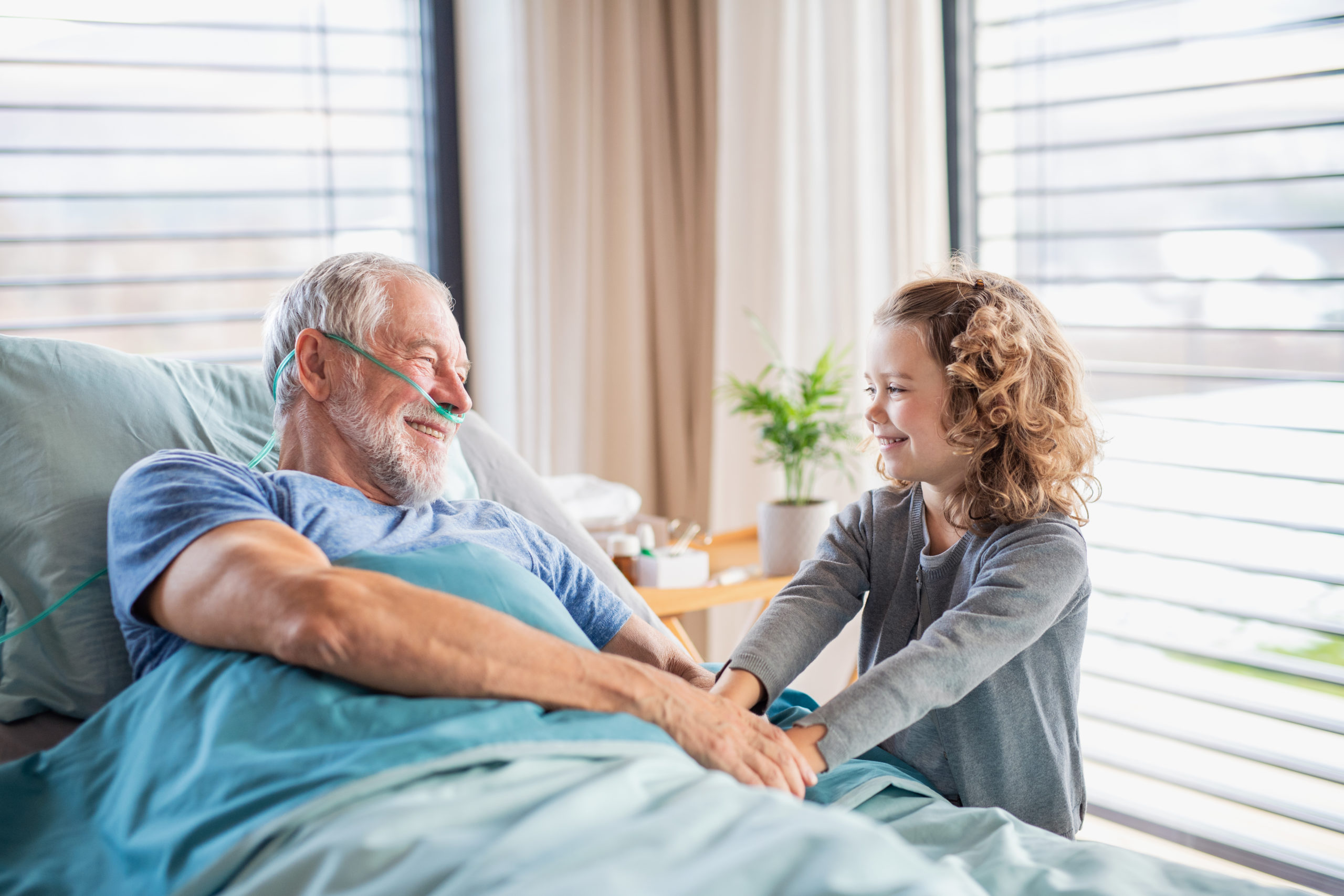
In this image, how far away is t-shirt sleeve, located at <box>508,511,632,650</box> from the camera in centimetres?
165

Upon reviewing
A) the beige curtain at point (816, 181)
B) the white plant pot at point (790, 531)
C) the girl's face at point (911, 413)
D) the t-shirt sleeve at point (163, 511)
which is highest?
the beige curtain at point (816, 181)

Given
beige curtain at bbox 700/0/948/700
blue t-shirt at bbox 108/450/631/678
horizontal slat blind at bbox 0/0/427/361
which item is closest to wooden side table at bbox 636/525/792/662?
beige curtain at bbox 700/0/948/700

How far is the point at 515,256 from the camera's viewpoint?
3.00 meters

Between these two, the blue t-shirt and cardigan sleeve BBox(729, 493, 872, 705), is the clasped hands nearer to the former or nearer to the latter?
cardigan sleeve BBox(729, 493, 872, 705)

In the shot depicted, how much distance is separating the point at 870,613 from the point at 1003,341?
0.43m

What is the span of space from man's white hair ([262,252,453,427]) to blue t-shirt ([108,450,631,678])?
0.18 meters

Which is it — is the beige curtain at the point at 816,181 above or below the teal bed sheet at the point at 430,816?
above

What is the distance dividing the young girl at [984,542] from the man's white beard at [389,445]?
1.67 ft

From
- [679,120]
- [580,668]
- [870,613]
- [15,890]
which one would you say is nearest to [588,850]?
[580,668]

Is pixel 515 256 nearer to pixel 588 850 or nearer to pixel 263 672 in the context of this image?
pixel 263 672

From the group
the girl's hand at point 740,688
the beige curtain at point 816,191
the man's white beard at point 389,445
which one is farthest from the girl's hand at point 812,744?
the beige curtain at point 816,191

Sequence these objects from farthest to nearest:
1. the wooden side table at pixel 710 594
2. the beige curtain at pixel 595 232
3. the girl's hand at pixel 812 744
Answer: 1. the beige curtain at pixel 595 232
2. the wooden side table at pixel 710 594
3. the girl's hand at pixel 812 744

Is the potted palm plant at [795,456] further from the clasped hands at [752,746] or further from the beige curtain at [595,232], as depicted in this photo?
the clasped hands at [752,746]

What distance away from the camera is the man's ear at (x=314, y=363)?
1.59 meters
